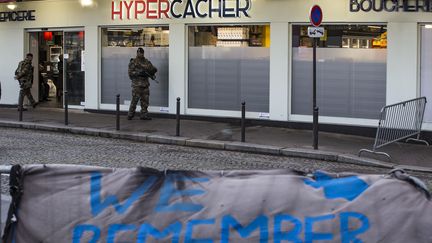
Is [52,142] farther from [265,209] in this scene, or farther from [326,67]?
[265,209]

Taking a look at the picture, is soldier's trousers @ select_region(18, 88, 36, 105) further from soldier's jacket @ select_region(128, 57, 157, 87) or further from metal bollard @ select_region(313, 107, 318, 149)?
metal bollard @ select_region(313, 107, 318, 149)

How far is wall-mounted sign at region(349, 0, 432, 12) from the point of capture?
13.5 meters

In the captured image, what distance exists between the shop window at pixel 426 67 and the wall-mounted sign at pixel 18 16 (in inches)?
465

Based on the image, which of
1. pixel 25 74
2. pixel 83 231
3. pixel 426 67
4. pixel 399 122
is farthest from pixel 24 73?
pixel 83 231

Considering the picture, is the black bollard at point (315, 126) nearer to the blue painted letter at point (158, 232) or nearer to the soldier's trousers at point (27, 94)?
the blue painted letter at point (158, 232)

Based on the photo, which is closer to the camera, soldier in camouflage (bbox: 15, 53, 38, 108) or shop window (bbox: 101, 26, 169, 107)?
shop window (bbox: 101, 26, 169, 107)

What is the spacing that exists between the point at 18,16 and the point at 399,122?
1276 centimetres

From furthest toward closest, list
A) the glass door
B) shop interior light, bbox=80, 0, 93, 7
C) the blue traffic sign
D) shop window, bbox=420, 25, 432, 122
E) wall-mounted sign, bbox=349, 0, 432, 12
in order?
the glass door, shop interior light, bbox=80, 0, 93, 7, shop window, bbox=420, 25, 432, 122, wall-mounted sign, bbox=349, 0, 432, 12, the blue traffic sign

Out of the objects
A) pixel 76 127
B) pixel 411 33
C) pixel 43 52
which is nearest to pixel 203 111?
pixel 76 127

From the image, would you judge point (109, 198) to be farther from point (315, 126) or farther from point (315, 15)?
point (315, 15)

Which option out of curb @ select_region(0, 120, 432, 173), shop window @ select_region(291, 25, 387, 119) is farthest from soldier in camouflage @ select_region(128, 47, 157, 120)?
shop window @ select_region(291, 25, 387, 119)

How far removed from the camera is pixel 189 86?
54.6 ft

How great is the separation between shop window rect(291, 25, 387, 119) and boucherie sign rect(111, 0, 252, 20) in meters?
1.61

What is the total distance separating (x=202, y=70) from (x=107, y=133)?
135 inches
